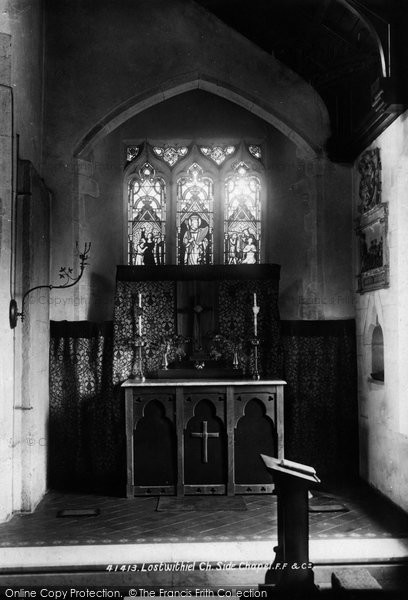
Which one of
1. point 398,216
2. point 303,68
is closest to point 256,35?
point 303,68

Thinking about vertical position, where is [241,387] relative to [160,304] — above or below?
below

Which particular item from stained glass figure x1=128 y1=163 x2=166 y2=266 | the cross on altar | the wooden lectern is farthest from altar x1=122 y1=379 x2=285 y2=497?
the wooden lectern

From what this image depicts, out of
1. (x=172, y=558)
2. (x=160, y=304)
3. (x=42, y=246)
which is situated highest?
(x=42, y=246)

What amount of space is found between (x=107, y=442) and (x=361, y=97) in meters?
4.58

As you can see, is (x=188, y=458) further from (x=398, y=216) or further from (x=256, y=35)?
(x=256, y=35)

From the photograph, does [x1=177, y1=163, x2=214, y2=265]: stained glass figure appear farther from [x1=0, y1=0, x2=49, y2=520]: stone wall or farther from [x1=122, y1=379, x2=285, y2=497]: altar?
[x1=122, y1=379, x2=285, y2=497]: altar

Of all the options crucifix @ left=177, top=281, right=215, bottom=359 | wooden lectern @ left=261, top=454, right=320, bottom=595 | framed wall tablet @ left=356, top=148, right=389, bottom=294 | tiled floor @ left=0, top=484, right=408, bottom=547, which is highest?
framed wall tablet @ left=356, top=148, right=389, bottom=294

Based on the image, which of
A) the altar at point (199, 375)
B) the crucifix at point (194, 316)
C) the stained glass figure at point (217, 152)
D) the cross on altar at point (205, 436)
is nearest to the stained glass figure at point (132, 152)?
the stained glass figure at point (217, 152)

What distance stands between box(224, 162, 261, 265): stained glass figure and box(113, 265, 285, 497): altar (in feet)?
2.70

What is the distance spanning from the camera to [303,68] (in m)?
A: 6.91

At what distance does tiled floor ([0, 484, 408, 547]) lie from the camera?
477 centimetres

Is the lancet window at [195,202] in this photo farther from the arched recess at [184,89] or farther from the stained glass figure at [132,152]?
the arched recess at [184,89]

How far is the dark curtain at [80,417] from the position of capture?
265 inches

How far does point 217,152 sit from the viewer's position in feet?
26.6
